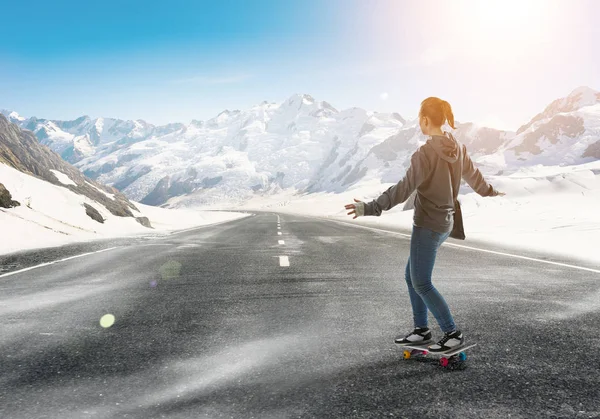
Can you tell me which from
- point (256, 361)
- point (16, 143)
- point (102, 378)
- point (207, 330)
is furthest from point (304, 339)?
point (16, 143)

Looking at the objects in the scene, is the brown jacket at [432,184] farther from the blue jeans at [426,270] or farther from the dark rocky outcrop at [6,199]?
the dark rocky outcrop at [6,199]

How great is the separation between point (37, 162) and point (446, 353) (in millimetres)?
37618

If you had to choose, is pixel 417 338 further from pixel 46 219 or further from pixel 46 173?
pixel 46 173

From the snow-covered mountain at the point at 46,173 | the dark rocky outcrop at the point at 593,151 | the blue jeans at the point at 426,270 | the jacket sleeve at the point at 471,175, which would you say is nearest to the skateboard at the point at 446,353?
the blue jeans at the point at 426,270

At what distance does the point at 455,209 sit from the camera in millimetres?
3854

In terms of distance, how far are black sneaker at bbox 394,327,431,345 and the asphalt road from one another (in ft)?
0.34

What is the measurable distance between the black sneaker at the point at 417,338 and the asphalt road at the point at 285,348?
11 cm

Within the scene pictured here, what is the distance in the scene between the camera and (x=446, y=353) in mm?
3418

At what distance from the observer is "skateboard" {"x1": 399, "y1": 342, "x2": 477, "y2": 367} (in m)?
3.42

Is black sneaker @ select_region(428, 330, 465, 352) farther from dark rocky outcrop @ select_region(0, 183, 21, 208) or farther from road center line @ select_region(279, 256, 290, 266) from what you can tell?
dark rocky outcrop @ select_region(0, 183, 21, 208)

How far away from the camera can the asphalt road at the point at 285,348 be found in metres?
2.76

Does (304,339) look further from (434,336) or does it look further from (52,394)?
(52,394)

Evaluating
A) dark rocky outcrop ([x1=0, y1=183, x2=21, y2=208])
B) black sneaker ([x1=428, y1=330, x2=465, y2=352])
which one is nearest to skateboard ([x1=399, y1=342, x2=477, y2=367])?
black sneaker ([x1=428, y1=330, x2=465, y2=352])

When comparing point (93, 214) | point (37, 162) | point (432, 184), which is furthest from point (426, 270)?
point (37, 162)
